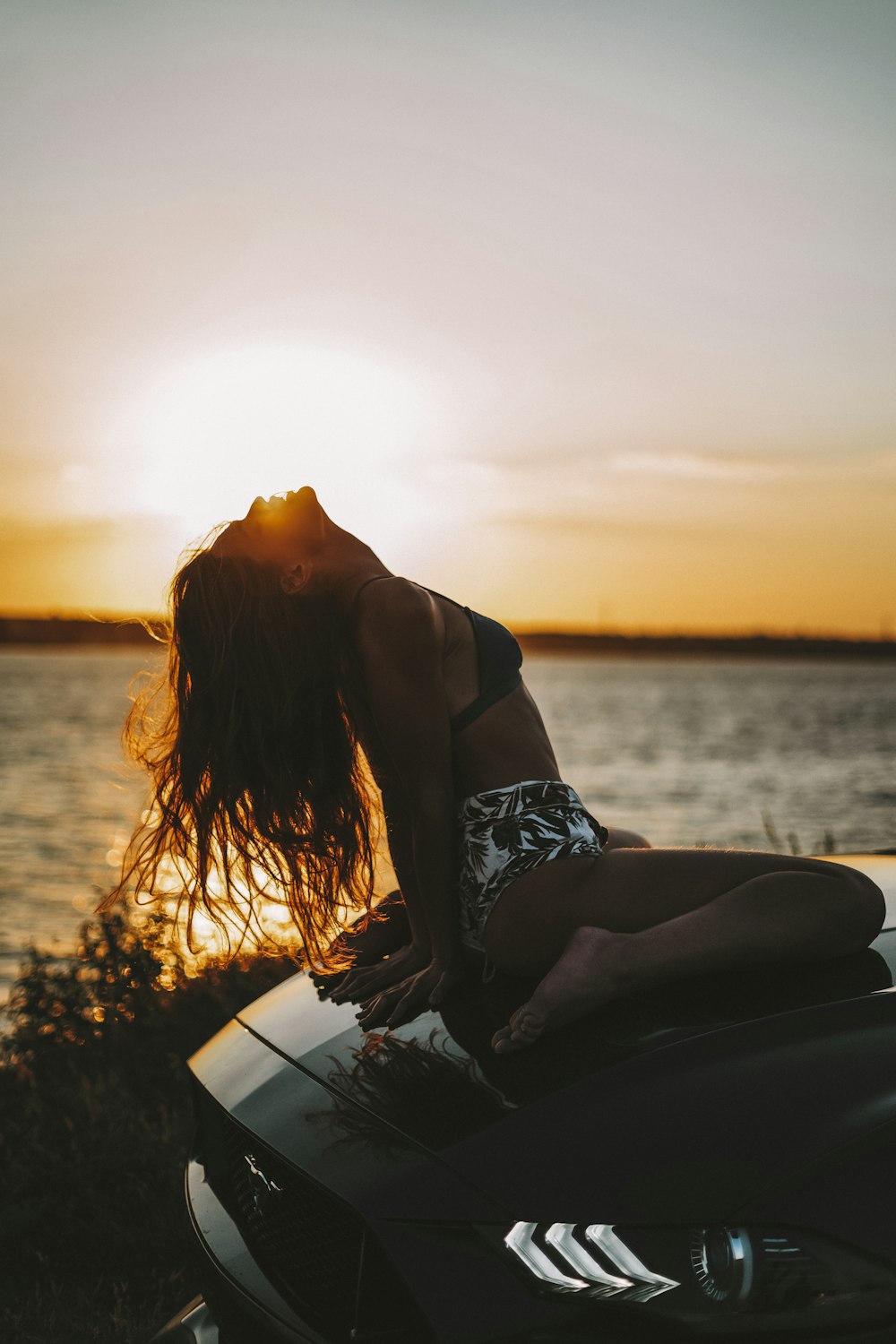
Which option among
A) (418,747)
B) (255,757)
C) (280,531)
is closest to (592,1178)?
(418,747)

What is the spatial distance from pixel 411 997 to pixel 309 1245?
1.85 ft

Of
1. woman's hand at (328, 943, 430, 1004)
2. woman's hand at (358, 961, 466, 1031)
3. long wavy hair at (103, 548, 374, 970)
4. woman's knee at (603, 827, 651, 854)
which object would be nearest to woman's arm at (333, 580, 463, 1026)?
woman's hand at (328, 943, 430, 1004)

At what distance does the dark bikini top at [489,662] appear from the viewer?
284 centimetres

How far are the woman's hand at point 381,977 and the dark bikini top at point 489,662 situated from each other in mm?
554

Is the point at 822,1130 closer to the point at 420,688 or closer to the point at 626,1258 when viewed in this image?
the point at 626,1258

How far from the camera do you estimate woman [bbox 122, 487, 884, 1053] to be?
90.2 inches

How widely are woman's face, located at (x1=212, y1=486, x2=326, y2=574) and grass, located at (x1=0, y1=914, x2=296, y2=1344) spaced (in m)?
2.22

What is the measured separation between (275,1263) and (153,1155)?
2415 millimetres

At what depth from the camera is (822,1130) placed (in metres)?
1.70

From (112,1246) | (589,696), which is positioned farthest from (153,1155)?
(589,696)

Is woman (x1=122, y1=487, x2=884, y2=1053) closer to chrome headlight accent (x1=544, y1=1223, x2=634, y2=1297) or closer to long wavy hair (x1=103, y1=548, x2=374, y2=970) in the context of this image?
long wavy hair (x1=103, y1=548, x2=374, y2=970)

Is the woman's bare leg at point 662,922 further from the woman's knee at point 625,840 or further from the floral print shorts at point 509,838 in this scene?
the woman's knee at point 625,840

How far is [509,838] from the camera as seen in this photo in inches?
106

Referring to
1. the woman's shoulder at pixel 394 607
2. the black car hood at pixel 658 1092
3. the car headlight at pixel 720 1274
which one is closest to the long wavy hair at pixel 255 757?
the woman's shoulder at pixel 394 607
